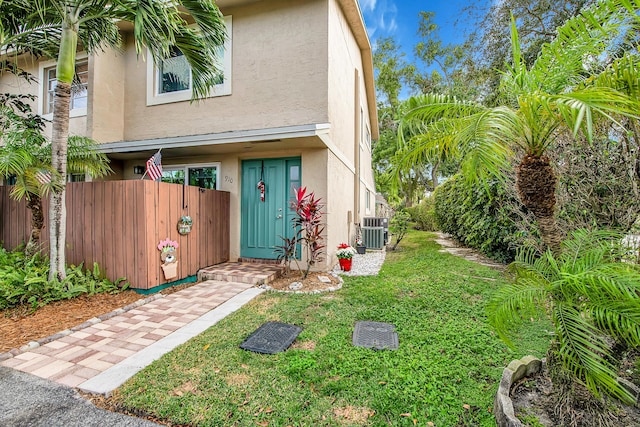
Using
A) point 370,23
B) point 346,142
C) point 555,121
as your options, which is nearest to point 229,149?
point 346,142

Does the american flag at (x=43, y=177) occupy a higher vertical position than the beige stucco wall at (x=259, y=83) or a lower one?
lower

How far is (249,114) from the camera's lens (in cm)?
688

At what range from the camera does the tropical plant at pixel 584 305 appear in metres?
1.57

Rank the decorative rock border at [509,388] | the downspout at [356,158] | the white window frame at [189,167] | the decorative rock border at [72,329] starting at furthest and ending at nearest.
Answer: the downspout at [356,158]
the white window frame at [189,167]
the decorative rock border at [72,329]
the decorative rock border at [509,388]

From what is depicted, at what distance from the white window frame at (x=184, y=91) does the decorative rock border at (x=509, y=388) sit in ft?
24.7

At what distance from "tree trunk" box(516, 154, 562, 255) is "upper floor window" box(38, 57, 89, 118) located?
9.80m

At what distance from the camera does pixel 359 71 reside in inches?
421

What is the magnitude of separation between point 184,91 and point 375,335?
7469 millimetres

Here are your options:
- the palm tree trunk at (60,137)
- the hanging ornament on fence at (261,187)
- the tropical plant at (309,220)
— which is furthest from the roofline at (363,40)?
the palm tree trunk at (60,137)

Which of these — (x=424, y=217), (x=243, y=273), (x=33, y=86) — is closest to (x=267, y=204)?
(x=243, y=273)

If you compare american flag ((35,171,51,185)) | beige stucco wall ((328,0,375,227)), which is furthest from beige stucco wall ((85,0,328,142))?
american flag ((35,171,51,185))

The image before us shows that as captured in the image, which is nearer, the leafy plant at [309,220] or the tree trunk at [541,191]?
the tree trunk at [541,191]

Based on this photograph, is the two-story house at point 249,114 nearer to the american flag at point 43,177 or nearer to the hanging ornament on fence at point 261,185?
the hanging ornament on fence at point 261,185

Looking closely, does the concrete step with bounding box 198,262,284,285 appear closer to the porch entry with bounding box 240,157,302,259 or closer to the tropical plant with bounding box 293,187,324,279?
the porch entry with bounding box 240,157,302,259
